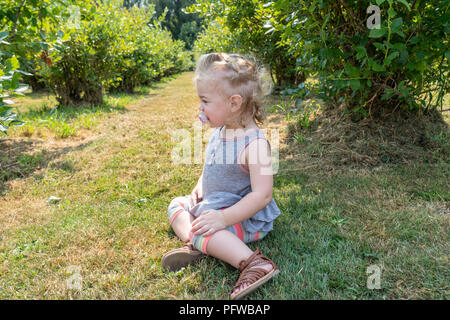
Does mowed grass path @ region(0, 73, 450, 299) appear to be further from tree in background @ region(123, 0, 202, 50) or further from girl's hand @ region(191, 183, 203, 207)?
tree in background @ region(123, 0, 202, 50)

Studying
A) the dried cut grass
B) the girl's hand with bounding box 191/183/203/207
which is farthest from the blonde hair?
the dried cut grass

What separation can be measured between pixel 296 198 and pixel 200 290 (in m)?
1.13

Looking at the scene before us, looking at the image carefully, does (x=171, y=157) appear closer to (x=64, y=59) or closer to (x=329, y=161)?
(x=329, y=161)

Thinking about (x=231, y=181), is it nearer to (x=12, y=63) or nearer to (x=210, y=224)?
(x=210, y=224)

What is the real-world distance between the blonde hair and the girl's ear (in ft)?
0.10

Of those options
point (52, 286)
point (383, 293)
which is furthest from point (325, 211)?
point (52, 286)

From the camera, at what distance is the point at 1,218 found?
2334mm

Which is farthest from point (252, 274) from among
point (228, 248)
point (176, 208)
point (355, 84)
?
point (355, 84)

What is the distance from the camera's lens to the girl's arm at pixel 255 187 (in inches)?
65.1

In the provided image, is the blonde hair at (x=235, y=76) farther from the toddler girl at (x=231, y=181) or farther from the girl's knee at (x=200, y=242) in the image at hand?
the girl's knee at (x=200, y=242)

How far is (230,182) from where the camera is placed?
1876 millimetres

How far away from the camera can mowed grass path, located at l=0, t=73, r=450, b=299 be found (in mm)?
1521

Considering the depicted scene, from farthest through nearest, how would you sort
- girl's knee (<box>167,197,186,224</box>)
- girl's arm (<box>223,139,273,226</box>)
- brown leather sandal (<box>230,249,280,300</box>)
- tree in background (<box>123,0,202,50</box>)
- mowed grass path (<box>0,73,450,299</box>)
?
tree in background (<box>123,0,202,50</box>)
girl's knee (<box>167,197,186,224</box>)
girl's arm (<box>223,139,273,226</box>)
mowed grass path (<box>0,73,450,299</box>)
brown leather sandal (<box>230,249,280,300</box>)
